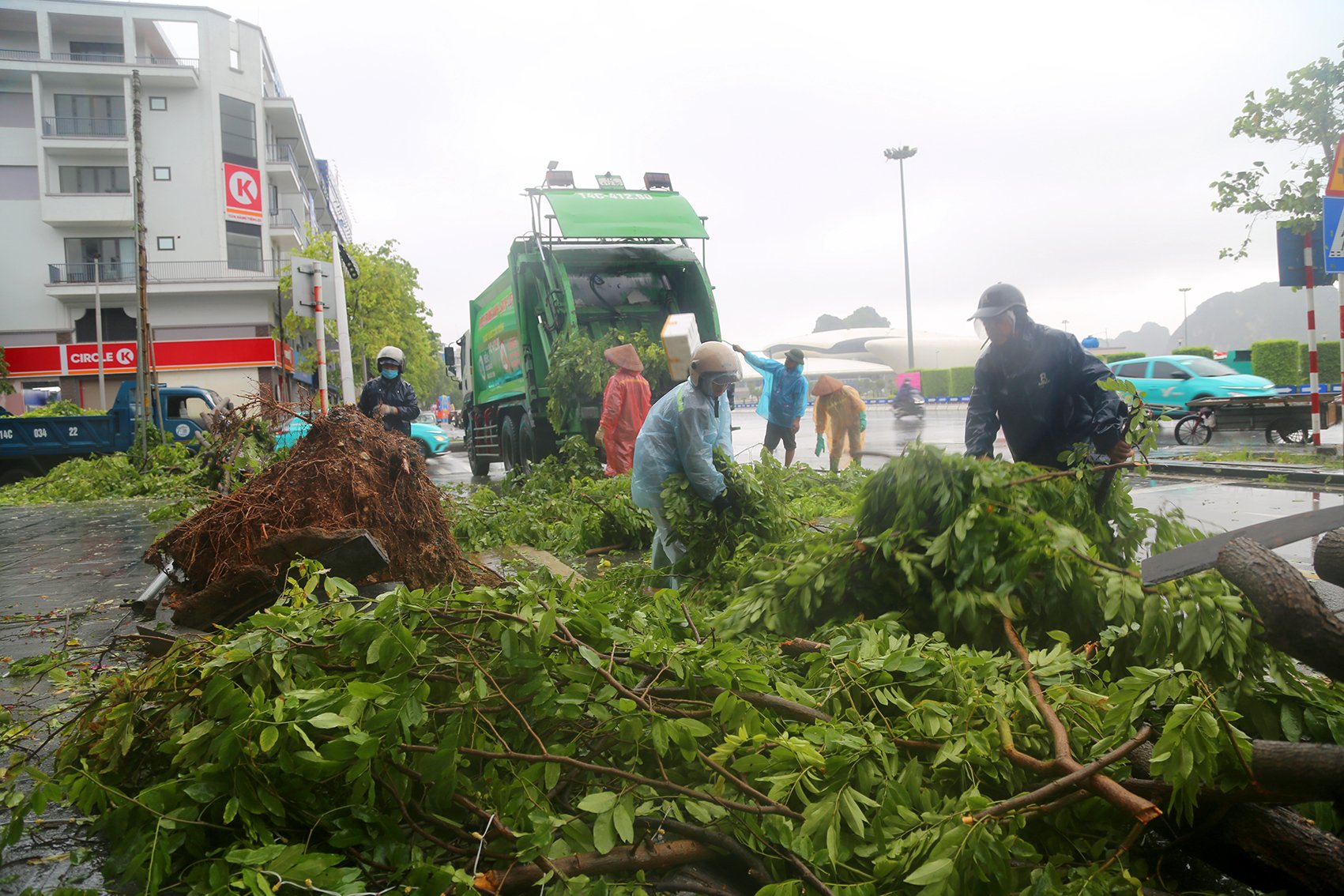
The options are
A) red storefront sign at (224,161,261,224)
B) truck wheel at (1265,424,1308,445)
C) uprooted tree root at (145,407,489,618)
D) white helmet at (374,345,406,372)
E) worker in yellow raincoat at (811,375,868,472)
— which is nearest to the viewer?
uprooted tree root at (145,407,489,618)

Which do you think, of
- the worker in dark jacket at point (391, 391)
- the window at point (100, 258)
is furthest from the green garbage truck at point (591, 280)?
the window at point (100, 258)

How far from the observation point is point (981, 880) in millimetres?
1952

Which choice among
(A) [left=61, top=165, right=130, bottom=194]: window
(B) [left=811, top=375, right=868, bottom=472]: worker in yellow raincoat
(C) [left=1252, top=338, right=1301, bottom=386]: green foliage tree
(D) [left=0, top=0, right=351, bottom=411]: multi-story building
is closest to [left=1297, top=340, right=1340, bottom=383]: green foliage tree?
(C) [left=1252, top=338, right=1301, bottom=386]: green foliage tree

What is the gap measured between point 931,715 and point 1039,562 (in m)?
0.90

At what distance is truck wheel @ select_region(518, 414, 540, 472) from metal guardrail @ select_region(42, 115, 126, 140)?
3710cm

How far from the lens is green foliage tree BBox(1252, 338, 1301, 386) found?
27125 mm

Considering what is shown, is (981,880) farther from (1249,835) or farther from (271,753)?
(271,753)

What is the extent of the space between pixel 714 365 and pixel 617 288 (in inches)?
270

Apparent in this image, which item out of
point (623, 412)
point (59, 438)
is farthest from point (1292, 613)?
point (59, 438)

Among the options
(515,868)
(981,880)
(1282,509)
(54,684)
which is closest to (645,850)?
(515,868)

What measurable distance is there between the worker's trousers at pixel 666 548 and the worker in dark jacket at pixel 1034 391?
1758 mm

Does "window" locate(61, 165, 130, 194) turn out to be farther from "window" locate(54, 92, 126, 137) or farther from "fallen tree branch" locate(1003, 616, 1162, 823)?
"fallen tree branch" locate(1003, 616, 1162, 823)

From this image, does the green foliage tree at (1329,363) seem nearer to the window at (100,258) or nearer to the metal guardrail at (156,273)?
the metal guardrail at (156,273)

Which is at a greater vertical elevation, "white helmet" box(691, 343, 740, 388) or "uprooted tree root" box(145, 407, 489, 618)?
"white helmet" box(691, 343, 740, 388)
